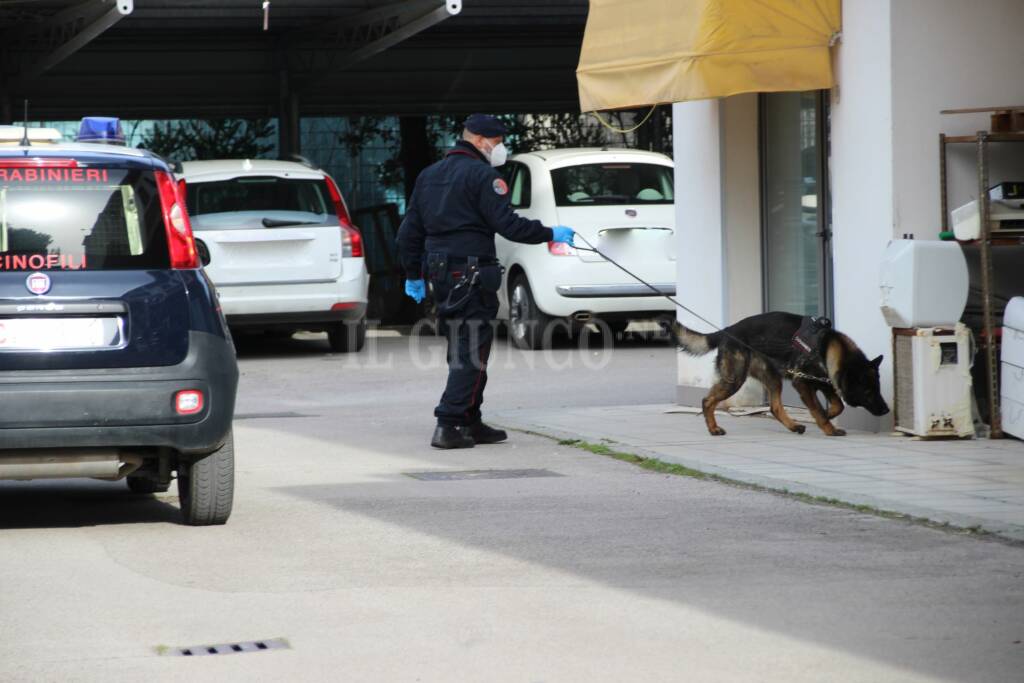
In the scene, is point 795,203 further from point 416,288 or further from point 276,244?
point 276,244

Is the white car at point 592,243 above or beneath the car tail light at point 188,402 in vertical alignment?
above

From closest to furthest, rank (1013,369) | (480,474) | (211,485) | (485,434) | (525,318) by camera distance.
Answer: (211,485) < (480,474) < (1013,369) < (485,434) < (525,318)

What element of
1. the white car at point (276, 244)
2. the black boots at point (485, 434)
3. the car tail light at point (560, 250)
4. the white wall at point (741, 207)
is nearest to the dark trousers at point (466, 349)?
the black boots at point (485, 434)

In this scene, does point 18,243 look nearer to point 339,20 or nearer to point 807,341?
point 807,341

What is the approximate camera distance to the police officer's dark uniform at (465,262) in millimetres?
9898

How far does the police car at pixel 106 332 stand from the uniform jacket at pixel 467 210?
113 inches

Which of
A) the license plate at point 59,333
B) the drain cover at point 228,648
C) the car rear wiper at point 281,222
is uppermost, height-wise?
the car rear wiper at point 281,222

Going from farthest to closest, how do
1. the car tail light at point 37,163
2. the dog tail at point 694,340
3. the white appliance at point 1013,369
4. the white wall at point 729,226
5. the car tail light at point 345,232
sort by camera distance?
the car tail light at point 345,232, the white wall at point 729,226, the dog tail at point 694,340, the white appliance at point 1013,369, the car tail light at point 37,163

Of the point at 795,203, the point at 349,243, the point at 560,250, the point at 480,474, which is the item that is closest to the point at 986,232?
the point at 795,203

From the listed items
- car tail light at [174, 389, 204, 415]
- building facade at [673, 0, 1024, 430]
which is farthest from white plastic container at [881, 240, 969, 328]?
car tail light at [174, 389, 204, 415]

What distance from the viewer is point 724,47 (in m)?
10.1

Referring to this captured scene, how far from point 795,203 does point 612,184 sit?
515cm

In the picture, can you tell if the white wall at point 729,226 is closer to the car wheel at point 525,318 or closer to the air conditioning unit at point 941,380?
the air conditioning unit at point 941,380

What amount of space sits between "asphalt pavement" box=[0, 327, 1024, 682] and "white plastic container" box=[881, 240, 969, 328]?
6.47 feet
